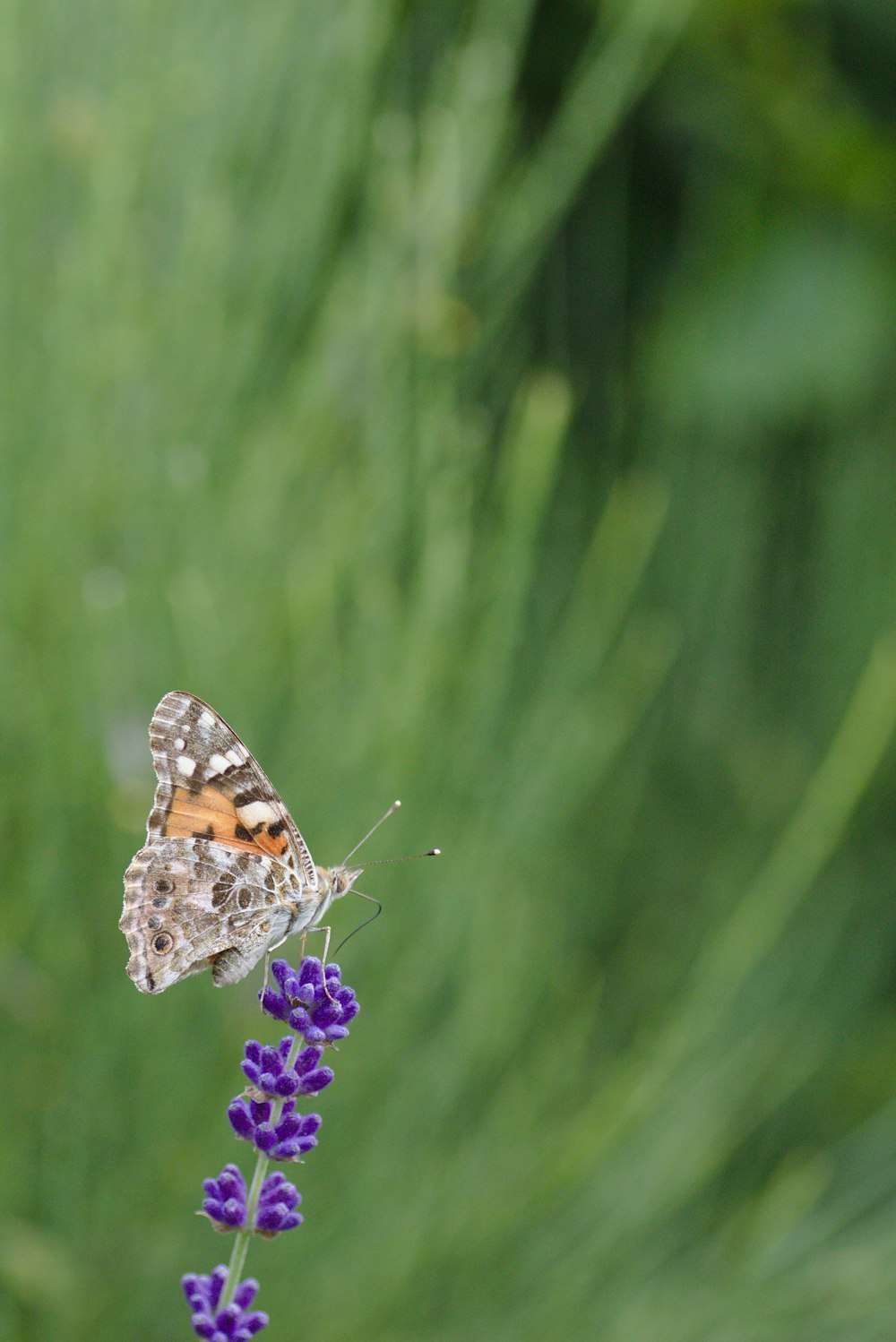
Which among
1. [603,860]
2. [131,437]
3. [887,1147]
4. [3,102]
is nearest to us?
[3,102]

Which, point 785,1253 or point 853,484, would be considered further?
point 853,484

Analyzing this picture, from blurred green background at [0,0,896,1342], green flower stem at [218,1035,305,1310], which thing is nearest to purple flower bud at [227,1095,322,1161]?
green flower stem at [218,1035,305,1310]

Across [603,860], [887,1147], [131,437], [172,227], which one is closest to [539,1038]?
[603,860]

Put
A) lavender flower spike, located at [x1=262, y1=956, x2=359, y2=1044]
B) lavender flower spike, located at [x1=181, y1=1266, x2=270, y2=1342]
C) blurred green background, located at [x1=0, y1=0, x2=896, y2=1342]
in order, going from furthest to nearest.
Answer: blurred green background, located at [x1=0, y1=0, x2=896, y2=1342], lavender flower spike, located at [x1=262, y1=956, x2=359, y2=1044], lavender flower spike, located at [x1=181, y1=1266, x2=270, y2=1342]

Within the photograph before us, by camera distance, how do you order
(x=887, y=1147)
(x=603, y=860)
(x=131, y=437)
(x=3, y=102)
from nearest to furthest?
(x=3, y=102) → (x=131, y=437) → (x=887, y=1147) → (x=603, y=860)

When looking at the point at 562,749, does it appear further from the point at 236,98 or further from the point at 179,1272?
the point at 236,98

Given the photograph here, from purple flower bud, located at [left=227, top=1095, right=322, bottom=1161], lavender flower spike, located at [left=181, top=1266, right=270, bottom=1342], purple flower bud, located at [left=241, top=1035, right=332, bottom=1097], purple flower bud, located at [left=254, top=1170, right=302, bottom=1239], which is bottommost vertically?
lavender flower spike, located at [left=181, top=1266, right=270, bottom=1342]

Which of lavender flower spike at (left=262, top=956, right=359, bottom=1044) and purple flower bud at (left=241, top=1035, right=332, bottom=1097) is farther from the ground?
lavender flower spike at (left=262, top=956, right=359, bottom=1044)

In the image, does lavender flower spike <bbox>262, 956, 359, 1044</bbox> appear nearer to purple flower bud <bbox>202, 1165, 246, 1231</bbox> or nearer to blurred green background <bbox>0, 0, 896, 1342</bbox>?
purple flower bud <bbox>202, 1165, 246, 1231</bbox>
